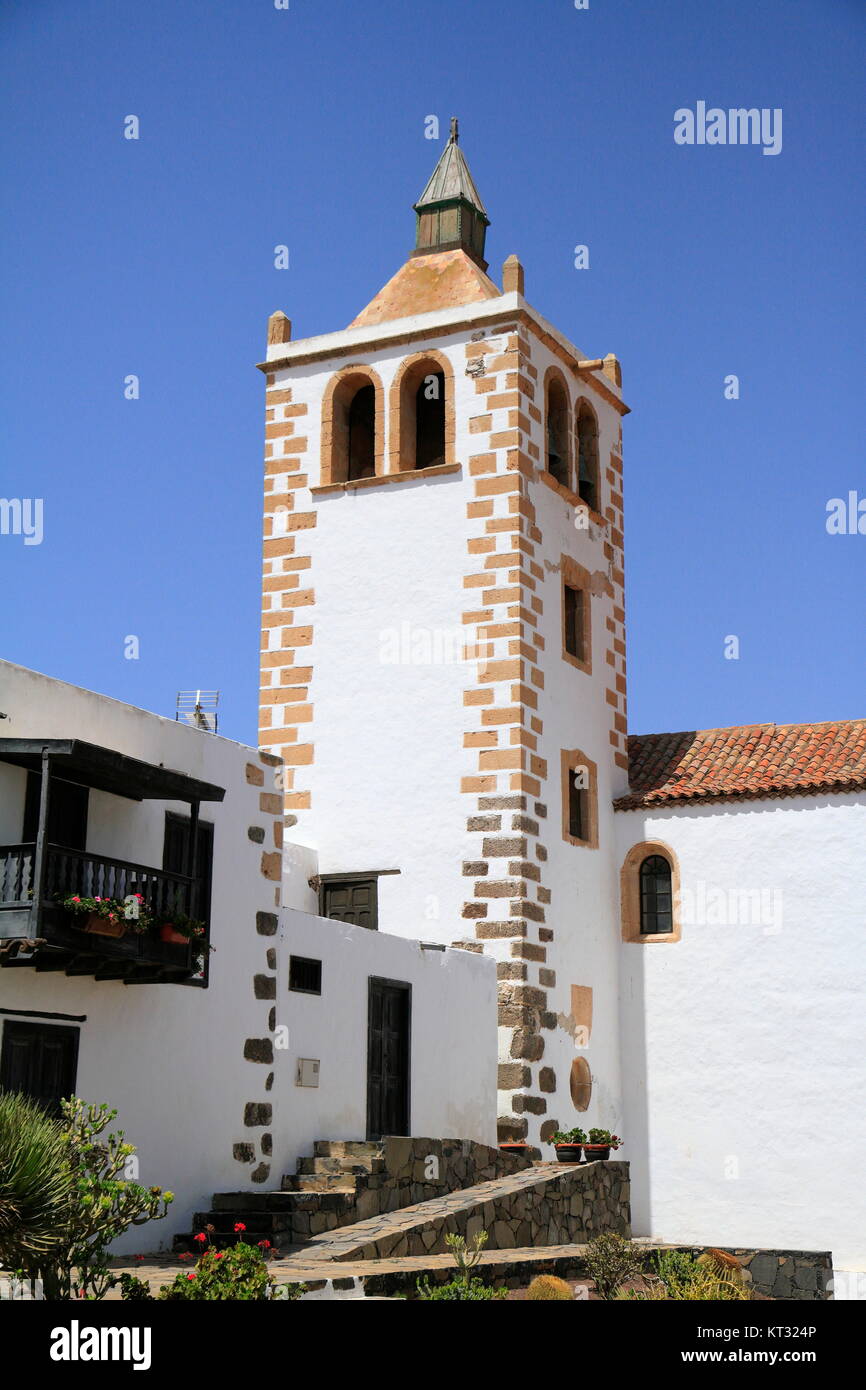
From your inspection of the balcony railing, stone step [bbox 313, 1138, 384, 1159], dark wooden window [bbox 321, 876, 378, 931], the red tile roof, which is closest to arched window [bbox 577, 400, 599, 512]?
the red tile roof

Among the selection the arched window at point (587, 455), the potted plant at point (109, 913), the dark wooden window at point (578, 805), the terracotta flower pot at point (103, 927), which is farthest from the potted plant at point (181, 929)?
the arched window at point (587, 455)

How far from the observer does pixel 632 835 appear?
2431 centimetres

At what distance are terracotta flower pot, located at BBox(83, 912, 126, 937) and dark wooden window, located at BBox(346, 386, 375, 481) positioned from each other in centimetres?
1254

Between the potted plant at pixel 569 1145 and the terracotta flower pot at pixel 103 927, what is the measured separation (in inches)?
350

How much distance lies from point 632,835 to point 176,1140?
401 inches

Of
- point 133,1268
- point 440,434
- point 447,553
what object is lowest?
point 133,1268

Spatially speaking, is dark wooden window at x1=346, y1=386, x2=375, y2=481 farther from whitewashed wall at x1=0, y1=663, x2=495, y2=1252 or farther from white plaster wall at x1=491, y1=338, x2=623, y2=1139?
whitewashed wall at x1=0, y1=663, x2=495, y2=1252

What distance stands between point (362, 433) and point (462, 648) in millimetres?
4922

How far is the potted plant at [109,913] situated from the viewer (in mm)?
14000

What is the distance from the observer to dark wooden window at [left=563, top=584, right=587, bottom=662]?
2469cm

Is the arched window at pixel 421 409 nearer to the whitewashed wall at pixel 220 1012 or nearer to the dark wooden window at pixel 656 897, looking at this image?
the dark wooden window at pixel 656 897

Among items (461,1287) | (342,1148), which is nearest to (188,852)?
(342,1148)

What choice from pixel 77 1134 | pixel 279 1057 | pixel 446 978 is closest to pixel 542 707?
pixel 446 978
